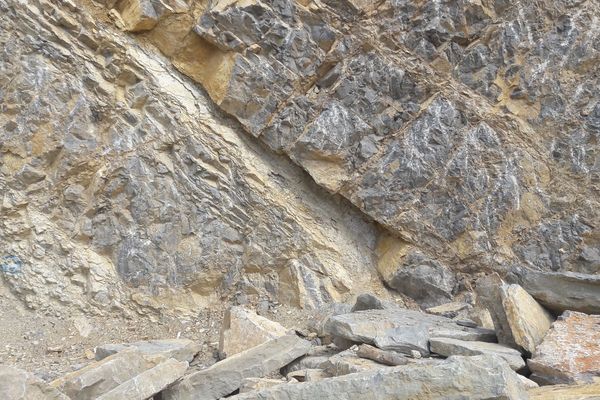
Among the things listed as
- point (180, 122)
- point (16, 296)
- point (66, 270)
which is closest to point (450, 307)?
point (180, 122)

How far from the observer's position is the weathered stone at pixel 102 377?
4879 mm

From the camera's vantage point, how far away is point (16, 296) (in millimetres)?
8234

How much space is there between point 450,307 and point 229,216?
3654 millimetres

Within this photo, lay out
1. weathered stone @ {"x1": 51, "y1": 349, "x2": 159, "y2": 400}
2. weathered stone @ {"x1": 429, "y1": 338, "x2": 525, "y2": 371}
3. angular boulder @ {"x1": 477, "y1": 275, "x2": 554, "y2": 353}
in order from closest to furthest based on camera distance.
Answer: weathered stone @ {"x1": 51, "y1": 349, "x2": 159, "y2": 400} < weathered stone @ {"x1": 429, "y1": 338, "x2": 525, "y2": 371} < angular boulder @ {"x1": 477, "y1": 275, "x2": 554, "y2": 353}

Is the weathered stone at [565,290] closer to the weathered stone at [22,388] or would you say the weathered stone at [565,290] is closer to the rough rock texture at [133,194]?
the rough rock texture at [133,194]

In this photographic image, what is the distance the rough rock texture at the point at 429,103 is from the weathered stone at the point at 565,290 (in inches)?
112

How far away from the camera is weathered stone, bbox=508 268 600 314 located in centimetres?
597

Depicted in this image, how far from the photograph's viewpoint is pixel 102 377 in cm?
503

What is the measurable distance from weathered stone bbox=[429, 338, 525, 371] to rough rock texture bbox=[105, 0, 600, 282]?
352 centimetres

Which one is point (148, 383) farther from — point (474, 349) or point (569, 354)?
point (569, 354)

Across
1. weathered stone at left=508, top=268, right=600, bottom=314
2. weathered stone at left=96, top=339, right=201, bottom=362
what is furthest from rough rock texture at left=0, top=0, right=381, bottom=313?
weathered stone at left=508, top=268, right=600, bottom=314

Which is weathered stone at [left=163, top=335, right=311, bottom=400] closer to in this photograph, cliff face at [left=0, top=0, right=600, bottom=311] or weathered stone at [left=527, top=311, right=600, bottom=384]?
weathered stone at [left=527, top=311, right=600, bottom=384]

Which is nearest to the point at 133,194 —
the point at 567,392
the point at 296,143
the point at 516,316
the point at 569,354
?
the point at 296,143

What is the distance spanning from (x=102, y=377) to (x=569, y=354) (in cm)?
410
